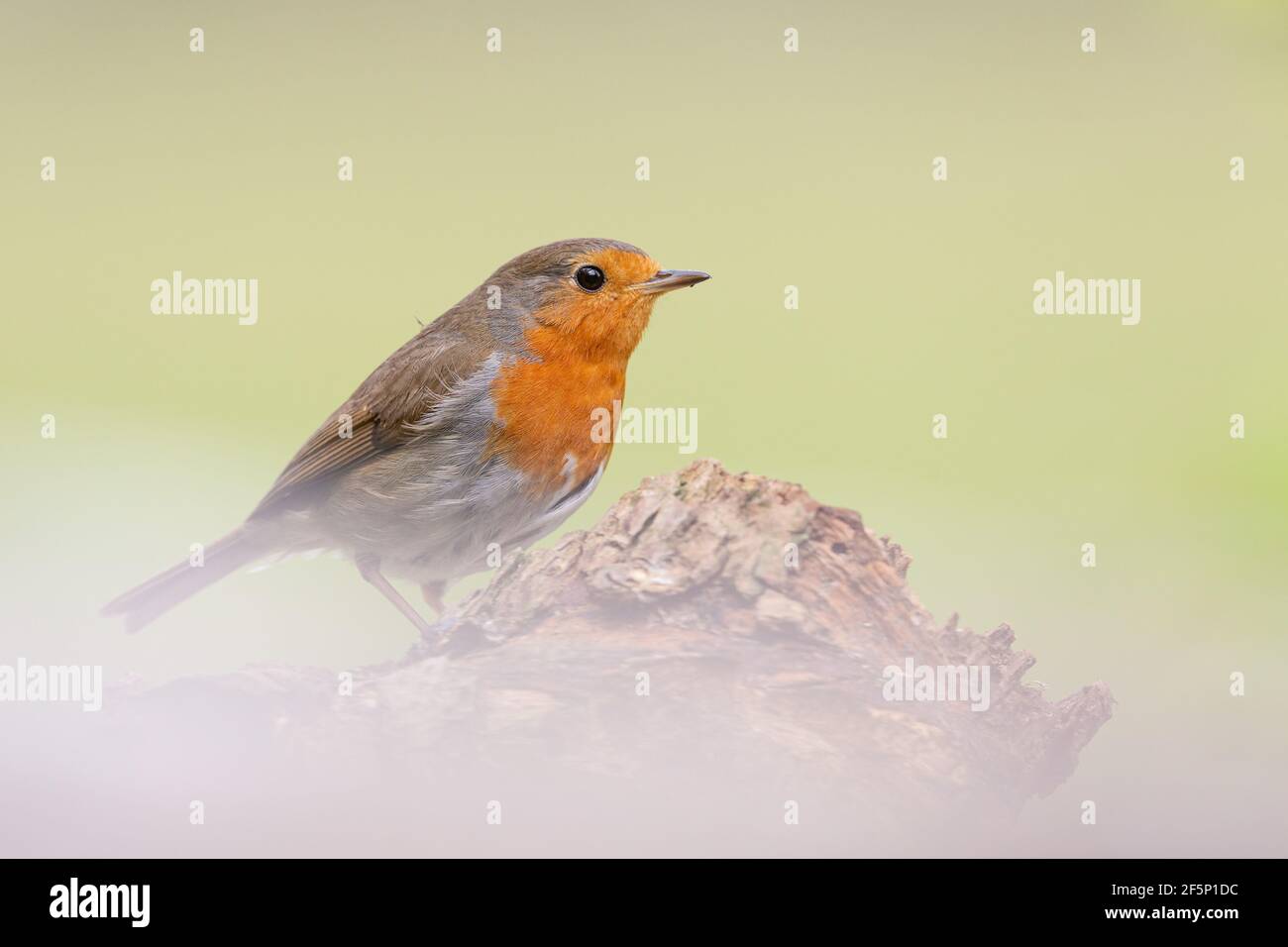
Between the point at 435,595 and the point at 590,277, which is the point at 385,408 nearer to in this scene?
the point at 435,595

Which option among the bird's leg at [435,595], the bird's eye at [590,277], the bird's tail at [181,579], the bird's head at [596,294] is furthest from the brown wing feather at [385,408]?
the bird's leg at [435,595]

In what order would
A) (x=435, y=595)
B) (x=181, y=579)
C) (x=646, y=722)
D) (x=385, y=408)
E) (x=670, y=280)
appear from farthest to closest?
(x=181, y=579) < (x=435, y=595) < (x=385, y=408) < (x=670, y=280) < (x=646, y=722)

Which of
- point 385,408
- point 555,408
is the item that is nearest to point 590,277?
point 555,408

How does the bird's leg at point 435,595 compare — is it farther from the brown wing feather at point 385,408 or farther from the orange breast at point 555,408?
the orange breast at point 555,408

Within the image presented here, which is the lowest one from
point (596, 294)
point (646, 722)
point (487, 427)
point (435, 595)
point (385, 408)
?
point (646, 722)

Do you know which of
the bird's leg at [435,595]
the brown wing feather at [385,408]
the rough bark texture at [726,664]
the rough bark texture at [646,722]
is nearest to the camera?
the rough bark texture at [646,722]

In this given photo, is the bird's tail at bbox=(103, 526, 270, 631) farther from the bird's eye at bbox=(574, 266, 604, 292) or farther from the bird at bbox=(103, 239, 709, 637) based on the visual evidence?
the bird's eye at bbox=(574, 266, 604, 292)

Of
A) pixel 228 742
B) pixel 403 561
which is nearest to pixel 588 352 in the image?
pixel 403 561
